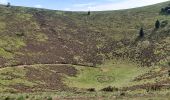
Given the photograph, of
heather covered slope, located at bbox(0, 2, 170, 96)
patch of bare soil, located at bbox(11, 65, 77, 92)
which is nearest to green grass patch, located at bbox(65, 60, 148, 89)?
heather covered slope, located at bbox(0, 2, 170, 96)

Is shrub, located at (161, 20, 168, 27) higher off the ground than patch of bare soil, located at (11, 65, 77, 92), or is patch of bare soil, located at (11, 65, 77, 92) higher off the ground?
shrub, located at (161, 20, 168, 27)

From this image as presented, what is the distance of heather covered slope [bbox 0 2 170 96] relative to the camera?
288 ft

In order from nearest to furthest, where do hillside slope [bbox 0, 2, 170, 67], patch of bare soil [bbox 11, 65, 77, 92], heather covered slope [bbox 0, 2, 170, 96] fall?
patch of bare soil [bbox 11, 65, 77, 92]
heather covered slope [bbox 0, 2, 170, 96]
hillside slope [bbox 0, 2, 170, 67]

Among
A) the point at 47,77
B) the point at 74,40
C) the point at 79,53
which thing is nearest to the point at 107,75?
the point at 47,77

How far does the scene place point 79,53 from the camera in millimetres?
131750

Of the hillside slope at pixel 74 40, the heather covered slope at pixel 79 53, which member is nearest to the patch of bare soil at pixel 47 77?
the heather covered slope at pixel 79 53

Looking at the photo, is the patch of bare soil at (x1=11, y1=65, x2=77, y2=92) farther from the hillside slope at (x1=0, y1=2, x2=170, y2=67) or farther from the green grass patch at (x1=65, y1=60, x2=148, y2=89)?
the hillside slope at (x1=0, y1=2, x2=170, y2=67)

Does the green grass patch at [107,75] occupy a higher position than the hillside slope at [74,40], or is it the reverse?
the hillside slope at [74,40]

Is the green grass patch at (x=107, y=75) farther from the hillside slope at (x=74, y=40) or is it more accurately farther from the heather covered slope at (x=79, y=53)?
the hillside slope at (x=74, y=40)

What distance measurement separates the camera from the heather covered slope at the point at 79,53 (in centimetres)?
8777

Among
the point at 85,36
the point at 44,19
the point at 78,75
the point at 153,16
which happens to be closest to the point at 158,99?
the point at 78,75

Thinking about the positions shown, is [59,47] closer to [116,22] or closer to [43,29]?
[43,29]

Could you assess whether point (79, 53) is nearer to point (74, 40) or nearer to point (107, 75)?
point (74, 40)

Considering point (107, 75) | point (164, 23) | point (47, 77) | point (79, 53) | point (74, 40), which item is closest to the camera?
point (47, 77)
